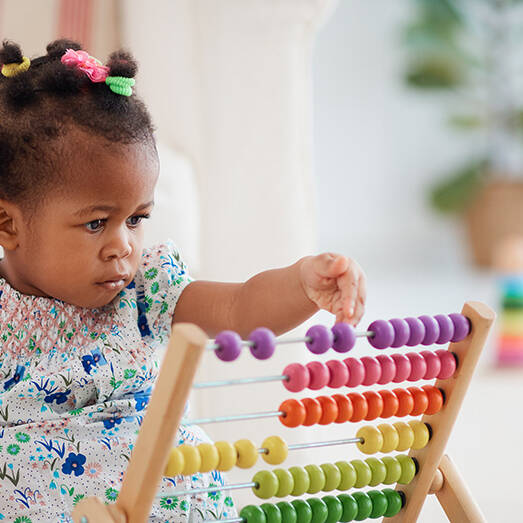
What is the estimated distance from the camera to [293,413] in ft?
2.76

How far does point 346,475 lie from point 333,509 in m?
0.03

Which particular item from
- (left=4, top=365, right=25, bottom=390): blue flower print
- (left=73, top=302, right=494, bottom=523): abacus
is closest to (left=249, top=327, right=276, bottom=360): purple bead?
(left=73, top=302, right=494, bottom=523): abacus

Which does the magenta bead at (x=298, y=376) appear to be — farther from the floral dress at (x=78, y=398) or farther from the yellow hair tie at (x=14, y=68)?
the yellow hair tie at (x=14, y=68)

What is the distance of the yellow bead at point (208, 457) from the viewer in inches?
31.0

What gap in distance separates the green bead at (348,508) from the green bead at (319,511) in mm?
24

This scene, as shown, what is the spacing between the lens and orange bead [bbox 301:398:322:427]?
2.78 ft

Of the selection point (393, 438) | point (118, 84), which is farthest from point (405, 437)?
point (118, 84)

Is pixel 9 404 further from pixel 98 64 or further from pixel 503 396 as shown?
pixel 503 396

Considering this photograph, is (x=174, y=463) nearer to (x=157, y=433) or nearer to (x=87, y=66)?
(x=157, y=433)

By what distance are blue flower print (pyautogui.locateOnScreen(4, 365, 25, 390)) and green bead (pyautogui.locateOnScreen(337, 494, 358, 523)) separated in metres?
0.36

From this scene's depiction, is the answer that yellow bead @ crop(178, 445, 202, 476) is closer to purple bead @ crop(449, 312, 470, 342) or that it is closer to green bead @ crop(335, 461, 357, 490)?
green bead @ crop(335, 461, 357, 490)

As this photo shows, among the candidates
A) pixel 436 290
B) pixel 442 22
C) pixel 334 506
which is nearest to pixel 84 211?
pixel 334 506

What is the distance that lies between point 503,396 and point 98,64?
1544mm

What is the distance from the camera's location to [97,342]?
96 cm
